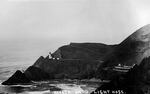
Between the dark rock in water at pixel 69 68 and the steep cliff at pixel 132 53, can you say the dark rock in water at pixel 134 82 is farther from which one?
the dark rock in water at pixel 69 68

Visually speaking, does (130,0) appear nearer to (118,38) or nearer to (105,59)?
(118,38)

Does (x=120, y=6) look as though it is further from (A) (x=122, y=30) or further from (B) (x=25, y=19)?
(B) (x=25, y=19)

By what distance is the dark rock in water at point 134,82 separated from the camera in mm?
2377

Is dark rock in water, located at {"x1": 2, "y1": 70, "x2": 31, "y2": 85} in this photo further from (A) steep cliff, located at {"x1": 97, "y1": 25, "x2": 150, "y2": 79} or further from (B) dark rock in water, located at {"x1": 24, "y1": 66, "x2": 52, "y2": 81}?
(A) steep cliff, located at {"x1": 97, "y1": 25, "x2": 150, "y2": 79}

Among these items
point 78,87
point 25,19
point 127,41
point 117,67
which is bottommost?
point 78,87

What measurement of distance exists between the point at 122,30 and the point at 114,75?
18.2 inches

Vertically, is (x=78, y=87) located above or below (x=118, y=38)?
below

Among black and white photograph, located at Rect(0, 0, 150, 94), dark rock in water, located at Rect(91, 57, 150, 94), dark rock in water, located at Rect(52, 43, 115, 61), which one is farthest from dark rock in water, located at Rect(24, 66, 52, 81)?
dark rock in water, located at Rect(91, 57, 150, 94)

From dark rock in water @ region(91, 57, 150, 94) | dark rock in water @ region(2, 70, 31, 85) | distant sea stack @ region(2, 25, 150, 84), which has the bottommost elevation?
dark rock in water @ region(91, 57, 150, 94)

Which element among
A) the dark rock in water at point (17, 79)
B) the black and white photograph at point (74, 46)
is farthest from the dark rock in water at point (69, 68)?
the dark rock in water at point (17, 79)

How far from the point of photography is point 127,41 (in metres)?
2.45

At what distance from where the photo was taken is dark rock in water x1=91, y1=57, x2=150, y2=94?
2377 mm

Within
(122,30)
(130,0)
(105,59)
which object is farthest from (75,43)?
(130,0)

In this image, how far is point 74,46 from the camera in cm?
247
